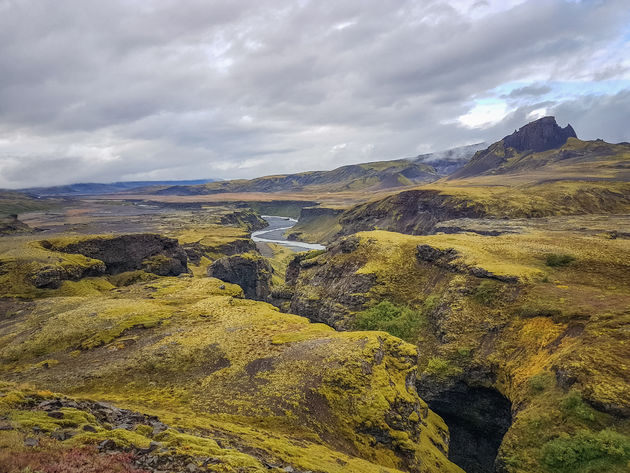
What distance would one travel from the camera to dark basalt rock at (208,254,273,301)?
117875mm

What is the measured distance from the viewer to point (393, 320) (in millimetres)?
59094

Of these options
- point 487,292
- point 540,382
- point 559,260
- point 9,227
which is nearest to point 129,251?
point 487,292

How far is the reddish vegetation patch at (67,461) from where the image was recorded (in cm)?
1312

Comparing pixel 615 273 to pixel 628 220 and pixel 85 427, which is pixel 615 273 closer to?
pixel 85 427

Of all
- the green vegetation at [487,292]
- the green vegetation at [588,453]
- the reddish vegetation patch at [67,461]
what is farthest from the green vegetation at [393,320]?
the reddish vegetation patch at [67,461]

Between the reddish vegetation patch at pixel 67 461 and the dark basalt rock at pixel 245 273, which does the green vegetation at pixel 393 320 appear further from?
the dark basalt rock at pixel 245 273

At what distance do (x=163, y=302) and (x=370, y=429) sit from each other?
43.4 m

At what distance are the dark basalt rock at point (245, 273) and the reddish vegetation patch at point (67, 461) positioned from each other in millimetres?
102526

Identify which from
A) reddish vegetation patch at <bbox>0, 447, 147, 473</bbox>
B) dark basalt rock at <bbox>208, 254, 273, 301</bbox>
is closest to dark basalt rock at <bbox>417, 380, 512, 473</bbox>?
reddish vegetation patch at <bbox>0, 447, 147, 473</bbox>

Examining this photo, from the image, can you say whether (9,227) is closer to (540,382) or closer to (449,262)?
(449,262)

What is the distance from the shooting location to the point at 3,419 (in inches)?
699

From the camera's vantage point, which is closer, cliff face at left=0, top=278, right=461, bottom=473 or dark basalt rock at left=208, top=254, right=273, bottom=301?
cliff face at left=0, top=278, right=461, bottom=473

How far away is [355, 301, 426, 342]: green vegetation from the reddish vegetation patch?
4688cm

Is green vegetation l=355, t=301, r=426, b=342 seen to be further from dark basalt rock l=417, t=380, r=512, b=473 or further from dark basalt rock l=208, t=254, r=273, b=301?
dark basalt rock l=208, t=254, r=273, b=301
